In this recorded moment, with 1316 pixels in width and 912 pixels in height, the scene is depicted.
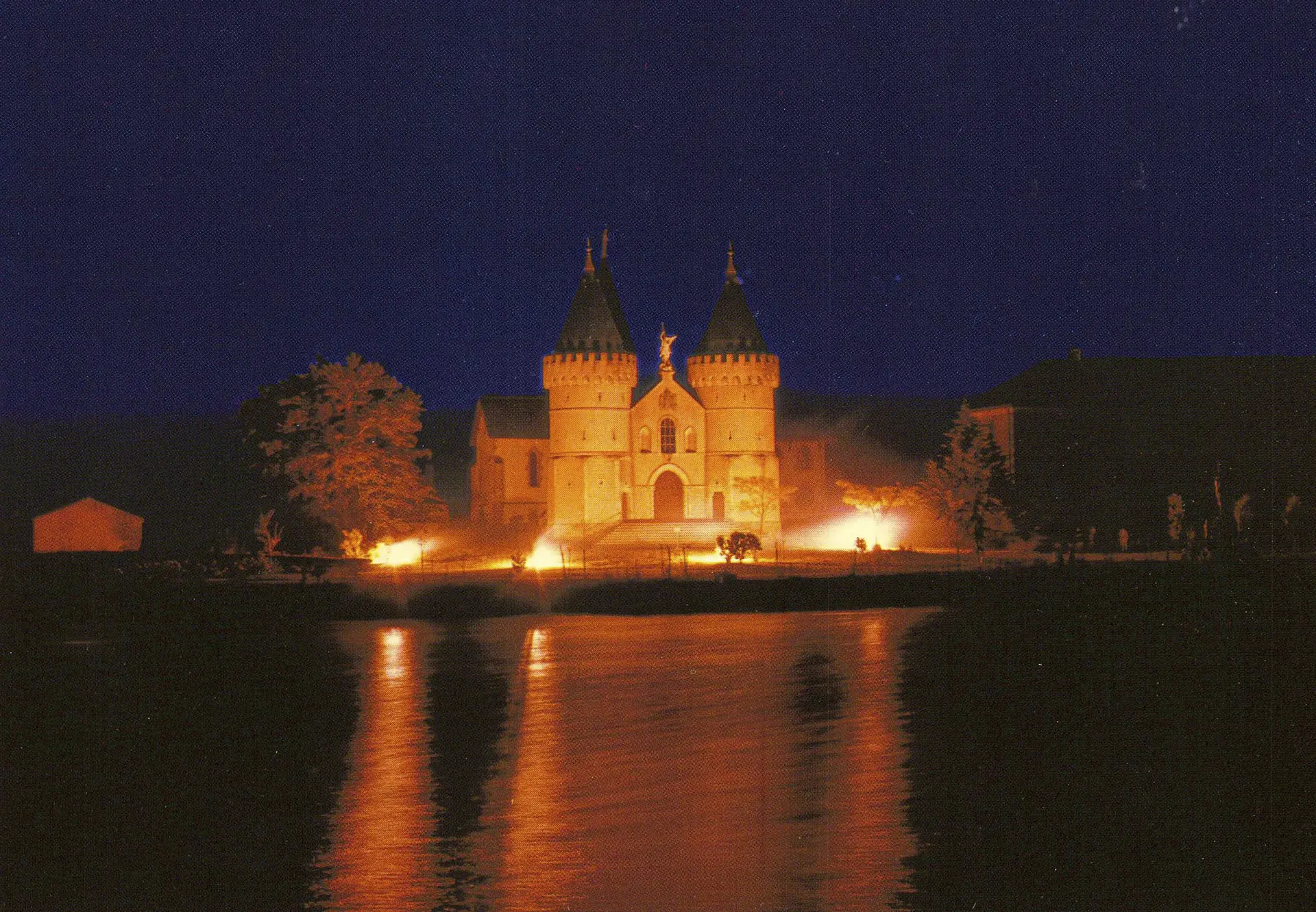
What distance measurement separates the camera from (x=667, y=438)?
69.8 m

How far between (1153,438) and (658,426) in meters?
21.7

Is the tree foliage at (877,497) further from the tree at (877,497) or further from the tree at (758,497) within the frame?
the tree at (758,497)

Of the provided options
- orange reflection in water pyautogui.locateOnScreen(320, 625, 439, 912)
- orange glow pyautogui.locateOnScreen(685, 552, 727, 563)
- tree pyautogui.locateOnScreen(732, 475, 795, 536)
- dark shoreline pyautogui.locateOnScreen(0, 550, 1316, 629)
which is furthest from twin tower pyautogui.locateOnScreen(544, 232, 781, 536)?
orange reflection in water pyautogui.locateOnScreen(320, 625, 439, 912)

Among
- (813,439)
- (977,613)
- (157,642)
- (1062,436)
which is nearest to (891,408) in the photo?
(813,439)

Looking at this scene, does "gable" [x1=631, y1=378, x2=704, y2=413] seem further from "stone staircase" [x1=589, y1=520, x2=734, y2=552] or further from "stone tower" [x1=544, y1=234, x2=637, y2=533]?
"stone staircase" [x1=589, y1=520, x2=734, y2=552]

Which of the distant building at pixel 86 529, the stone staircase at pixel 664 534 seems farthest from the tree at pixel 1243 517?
the distant building at pixel 86 529

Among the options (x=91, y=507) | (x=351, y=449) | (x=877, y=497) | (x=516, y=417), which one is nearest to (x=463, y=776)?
(x=351, y=449)

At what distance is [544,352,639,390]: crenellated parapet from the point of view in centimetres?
6831

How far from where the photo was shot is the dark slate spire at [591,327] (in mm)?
68812

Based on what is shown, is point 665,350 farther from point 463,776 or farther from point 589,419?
point 463,776

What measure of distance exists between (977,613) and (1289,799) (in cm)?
2366

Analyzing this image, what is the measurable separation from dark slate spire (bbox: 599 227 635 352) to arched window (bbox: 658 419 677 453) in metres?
3.90

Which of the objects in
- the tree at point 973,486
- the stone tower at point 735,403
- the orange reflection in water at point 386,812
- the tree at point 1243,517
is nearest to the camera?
the orange reflection in water at point 386,812

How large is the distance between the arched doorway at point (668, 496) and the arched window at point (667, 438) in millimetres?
1135
